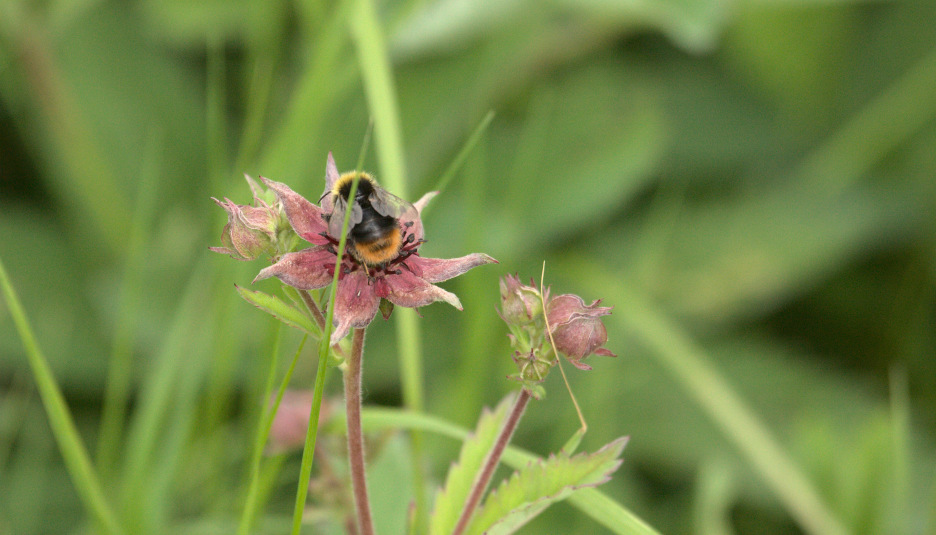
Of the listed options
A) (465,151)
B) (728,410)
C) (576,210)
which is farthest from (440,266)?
(576,210)

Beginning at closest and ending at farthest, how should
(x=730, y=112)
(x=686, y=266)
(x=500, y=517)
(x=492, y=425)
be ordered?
(x=500, y=517), (x=492, y=425), (x=686, y=266), (x=730, y=112)

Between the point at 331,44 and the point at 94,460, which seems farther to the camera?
the point at 94,460

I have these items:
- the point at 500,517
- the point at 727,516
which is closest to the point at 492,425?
the point at 500,517

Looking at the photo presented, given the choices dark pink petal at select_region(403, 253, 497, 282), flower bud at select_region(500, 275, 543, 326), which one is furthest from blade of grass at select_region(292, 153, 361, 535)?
flower bud at select_region(500, 275, 543, 326)

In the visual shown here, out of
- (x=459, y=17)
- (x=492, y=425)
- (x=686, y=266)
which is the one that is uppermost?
(x=459, y=17)

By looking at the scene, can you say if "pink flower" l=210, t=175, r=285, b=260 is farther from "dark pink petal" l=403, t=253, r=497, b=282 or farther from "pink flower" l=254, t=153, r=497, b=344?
"dark pink petal" l=403, t=253, r=497, b=282

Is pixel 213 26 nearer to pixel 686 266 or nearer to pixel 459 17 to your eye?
pixel 459 17

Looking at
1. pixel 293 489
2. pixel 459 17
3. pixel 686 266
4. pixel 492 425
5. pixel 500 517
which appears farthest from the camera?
pixel 686 266
